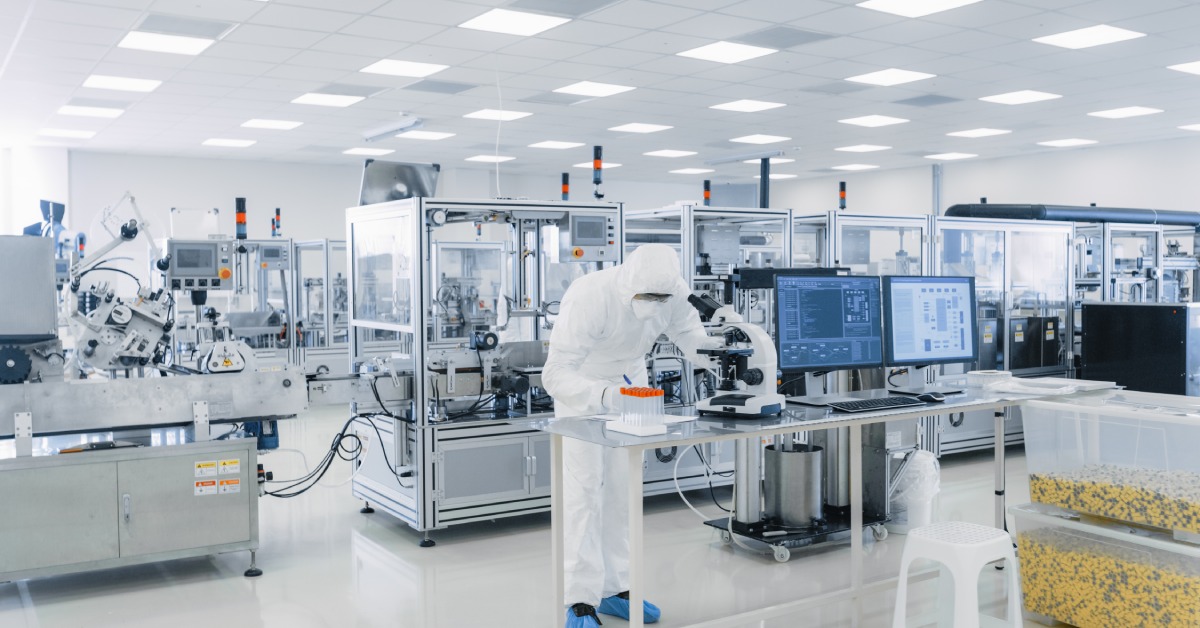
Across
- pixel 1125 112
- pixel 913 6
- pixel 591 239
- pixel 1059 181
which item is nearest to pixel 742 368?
pixel 591 239

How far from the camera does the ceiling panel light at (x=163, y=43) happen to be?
6328 millimetres

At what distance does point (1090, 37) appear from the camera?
21.1ft

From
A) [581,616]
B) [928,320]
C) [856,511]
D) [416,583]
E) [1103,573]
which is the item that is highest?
[928,320]

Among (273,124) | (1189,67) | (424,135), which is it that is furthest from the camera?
(424,135)

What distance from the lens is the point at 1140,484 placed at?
9.60 ft

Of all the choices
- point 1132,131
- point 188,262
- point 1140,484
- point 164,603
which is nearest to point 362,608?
point 164,603

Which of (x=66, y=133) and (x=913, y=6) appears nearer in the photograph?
(x=913, y=6)

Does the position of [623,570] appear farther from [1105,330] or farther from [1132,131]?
[1132,131]

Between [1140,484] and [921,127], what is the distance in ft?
26.4

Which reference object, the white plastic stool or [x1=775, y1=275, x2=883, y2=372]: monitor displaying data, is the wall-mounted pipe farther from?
the white plastic stool

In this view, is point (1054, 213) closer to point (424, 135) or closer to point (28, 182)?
point (424, 135)

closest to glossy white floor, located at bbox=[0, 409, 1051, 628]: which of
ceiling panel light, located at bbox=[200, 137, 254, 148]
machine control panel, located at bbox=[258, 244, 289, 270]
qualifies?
machine control panel, located at bbox=[258, 244, 289, 270]

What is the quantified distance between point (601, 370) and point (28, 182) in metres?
11.1

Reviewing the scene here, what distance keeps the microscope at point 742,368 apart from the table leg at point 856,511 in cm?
32
